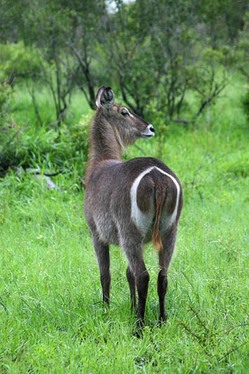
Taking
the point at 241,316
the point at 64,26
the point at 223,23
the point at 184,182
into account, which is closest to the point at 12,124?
the point at 184,182

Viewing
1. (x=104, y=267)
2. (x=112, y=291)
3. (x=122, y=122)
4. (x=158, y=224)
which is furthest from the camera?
(x=122, y=122)

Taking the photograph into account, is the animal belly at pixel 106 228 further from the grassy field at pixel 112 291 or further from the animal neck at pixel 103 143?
the animal neck at pixel 103 143

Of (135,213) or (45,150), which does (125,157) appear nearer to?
(45,150)

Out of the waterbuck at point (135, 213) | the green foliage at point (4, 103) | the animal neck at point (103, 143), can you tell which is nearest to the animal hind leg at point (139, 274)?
the waterbuck at point (135, 213)

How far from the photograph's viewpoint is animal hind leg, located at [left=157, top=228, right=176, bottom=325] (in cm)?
359

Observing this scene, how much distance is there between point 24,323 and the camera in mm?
3598

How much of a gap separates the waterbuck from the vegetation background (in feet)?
0.60

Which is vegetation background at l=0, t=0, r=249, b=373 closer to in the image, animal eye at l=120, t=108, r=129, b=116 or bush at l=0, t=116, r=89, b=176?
bush at l=0, t=116, r=89, b=176

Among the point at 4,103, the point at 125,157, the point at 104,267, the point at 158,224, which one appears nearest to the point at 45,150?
the point at 4,103

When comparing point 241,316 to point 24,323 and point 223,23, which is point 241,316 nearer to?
point 24,323

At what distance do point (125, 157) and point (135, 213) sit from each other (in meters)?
3.52

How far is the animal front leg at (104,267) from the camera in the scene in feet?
13.0

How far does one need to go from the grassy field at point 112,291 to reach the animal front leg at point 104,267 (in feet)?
0.27

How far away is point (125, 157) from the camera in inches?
273
